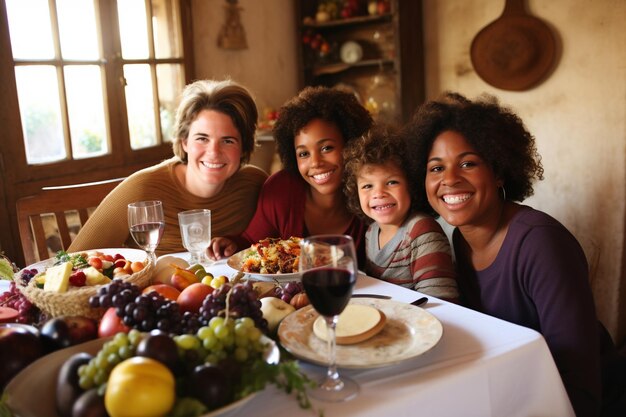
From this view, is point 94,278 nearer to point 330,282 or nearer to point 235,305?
point 235,305

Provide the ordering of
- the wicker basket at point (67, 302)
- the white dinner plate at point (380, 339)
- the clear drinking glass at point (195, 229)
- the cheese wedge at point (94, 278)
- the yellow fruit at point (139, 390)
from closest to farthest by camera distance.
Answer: the yellow fruit at point (139, 390) → the white dinner plate at point (380, 339) → the wicker basket at point (67, 302) → the cheese wedge at point (94, 278) → the clear drinking glass at point (195, 229)

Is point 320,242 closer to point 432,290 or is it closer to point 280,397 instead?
Answer: point 280,397

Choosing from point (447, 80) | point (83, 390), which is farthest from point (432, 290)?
point (447, 80)

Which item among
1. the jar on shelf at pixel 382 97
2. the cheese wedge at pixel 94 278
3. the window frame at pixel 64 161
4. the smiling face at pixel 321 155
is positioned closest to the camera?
the cheese wedge at pixel 94 278

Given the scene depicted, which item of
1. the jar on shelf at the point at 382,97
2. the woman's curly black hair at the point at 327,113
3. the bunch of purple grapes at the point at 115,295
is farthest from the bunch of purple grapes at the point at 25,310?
the jar on shelf at the point at 382,97

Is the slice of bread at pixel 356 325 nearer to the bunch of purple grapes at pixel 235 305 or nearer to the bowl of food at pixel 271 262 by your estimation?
the bunch of purple grapes at pixel 235 305

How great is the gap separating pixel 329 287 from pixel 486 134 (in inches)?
32.0

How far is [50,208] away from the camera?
210 cm

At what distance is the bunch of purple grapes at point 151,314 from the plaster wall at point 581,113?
2089mm

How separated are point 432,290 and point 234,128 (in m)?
1.00

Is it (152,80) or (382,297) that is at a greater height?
(152,80)

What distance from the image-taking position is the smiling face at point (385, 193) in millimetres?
1661

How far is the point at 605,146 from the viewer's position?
9.15 ft

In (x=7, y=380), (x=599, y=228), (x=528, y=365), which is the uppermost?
(x=7, y=380)
